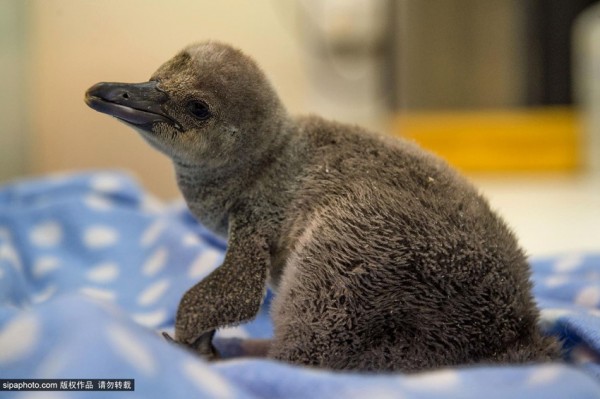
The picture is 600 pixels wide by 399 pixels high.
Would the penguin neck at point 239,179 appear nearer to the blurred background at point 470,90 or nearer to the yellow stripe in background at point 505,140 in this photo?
the blurred background at point 470,90

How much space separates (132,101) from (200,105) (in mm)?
66

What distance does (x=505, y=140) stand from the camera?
6.87 feet

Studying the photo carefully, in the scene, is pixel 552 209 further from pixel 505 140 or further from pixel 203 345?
pixel 203 345

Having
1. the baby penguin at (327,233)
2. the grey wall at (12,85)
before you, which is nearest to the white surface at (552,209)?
the baby penguin at (327,233)

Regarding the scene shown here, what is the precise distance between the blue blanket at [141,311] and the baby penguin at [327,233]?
67 millimetres

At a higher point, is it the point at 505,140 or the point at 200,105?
the point at 505,140

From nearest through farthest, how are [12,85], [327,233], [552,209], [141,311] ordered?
[327,233]
[141,311]
[12,85]
[552,209]

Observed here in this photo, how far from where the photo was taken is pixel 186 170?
0.63 m

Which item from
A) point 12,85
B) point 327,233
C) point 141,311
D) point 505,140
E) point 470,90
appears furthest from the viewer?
point 470,90

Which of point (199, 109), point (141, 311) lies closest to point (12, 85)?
point (141, 311)

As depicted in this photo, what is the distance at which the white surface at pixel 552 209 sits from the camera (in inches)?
52.5

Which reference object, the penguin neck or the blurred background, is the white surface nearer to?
the blurred background

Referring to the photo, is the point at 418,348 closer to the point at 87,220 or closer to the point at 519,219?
the point at 87,220

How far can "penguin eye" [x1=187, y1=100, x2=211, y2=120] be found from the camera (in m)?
0.57
